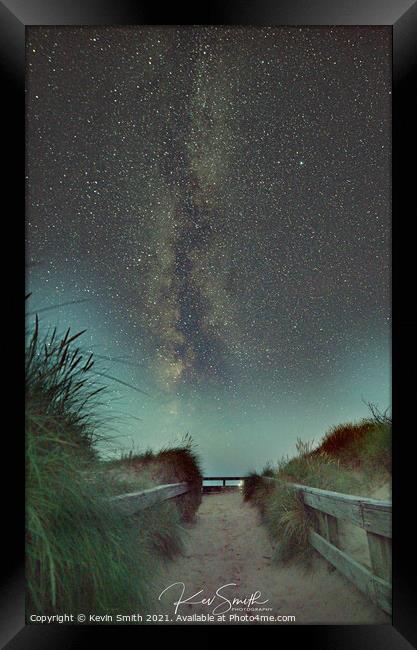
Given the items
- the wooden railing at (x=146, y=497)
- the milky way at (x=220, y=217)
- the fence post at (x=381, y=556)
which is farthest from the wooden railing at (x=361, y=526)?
the wooden railing at (x=146, y=497)

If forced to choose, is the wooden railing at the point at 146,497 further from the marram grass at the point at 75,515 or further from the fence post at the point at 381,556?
the fence post at the point at 381,556

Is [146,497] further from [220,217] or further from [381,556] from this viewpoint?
[220,217]

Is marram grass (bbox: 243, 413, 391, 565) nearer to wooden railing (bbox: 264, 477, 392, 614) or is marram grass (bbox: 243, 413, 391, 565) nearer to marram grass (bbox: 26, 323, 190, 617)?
wooden railing (bbox: 264, 477, 392, 614)

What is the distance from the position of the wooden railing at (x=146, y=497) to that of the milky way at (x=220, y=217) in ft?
0.53

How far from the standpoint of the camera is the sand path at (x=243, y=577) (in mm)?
1398

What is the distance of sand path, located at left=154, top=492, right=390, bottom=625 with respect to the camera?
140 cm

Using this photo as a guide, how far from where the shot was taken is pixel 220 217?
1489mm

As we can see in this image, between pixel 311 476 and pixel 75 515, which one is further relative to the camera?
pixel 311 476

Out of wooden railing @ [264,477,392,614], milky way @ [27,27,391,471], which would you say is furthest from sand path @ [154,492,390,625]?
milky way @ [27,27,391,471]

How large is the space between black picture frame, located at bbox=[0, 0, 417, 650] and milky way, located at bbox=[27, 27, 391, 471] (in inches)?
1.8

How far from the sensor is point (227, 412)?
58.3 inches
